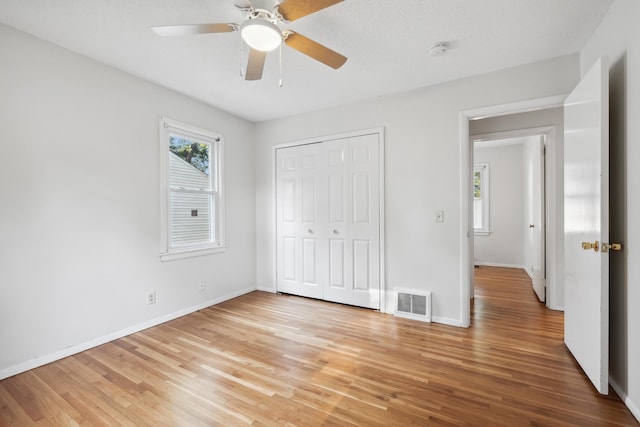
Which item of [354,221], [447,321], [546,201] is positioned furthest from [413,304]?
[546,201]

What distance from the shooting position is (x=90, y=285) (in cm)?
260

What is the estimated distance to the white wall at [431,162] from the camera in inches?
111

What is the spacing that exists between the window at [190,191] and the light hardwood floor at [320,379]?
0.95 m

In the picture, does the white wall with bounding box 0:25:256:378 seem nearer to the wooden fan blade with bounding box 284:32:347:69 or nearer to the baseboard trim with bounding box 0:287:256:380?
the baseboard trim with bounding box 0:287:256:380

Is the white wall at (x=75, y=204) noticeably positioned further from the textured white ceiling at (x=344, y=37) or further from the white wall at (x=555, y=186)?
the white wall at (x=555, y=186)

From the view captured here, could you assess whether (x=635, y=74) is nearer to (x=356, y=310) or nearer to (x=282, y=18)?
(x=282, y=18)

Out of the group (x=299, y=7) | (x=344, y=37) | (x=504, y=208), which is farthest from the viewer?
(x=504, y=208)

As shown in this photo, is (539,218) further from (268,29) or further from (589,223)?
(268,29)

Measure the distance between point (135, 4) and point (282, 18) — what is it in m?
1.05

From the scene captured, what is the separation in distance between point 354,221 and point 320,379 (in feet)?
6.43

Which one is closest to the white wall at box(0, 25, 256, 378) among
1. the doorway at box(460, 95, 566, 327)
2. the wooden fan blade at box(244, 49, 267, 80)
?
the wooden fan blade at box(244, 49, 267, 80)

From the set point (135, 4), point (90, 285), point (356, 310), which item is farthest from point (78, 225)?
point (356, 310)

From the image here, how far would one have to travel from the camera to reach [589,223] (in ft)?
6.41

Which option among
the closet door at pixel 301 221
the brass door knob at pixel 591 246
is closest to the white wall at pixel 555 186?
the brass door knob at pixel 591 246
